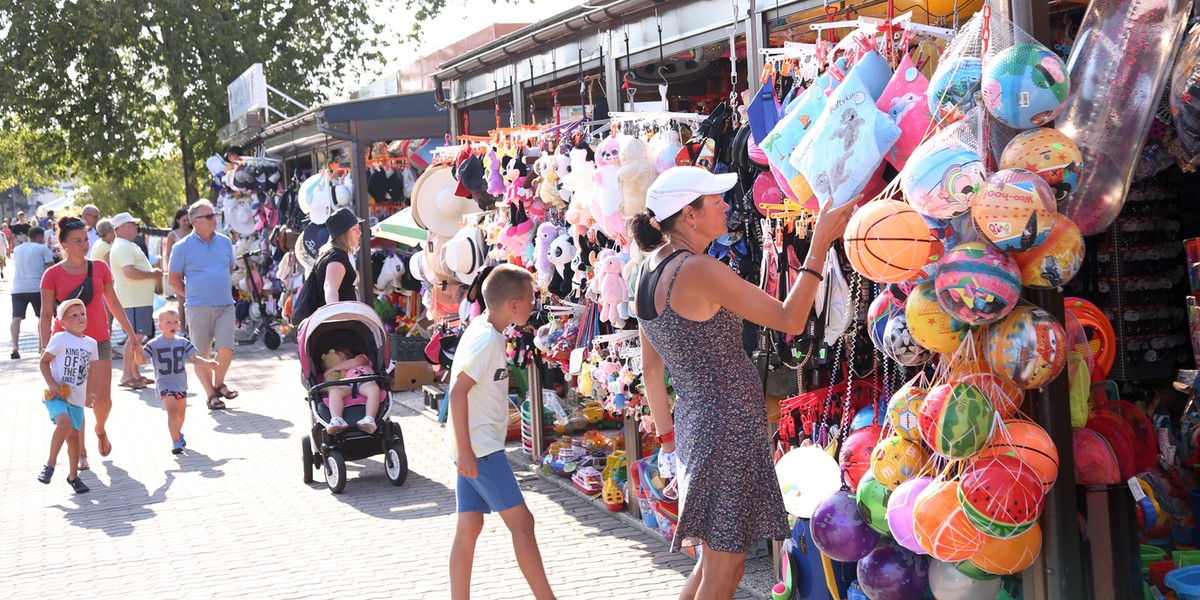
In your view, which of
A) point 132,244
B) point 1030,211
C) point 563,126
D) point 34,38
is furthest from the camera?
point 34,38

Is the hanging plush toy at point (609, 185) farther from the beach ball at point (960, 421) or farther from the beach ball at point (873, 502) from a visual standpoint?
the beach ball at point (960, 421)

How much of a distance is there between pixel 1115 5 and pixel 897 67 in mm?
775

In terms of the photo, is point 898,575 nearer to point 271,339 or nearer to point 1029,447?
point 1029,447

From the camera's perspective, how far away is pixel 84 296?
9.19m

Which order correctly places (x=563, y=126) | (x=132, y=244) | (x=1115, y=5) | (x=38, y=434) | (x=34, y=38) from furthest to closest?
(x=34, y=38), (x=132, y=244), (x=38, y=434), (x=563, y=126), (x=1115, y=5)

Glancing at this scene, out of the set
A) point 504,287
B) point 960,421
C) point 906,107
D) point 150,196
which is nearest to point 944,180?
point 906,107

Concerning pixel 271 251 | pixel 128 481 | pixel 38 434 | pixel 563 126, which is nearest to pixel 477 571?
pixel 563 126

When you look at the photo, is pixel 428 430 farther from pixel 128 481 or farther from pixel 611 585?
pixel 611 585

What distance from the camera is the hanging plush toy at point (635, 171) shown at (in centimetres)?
587

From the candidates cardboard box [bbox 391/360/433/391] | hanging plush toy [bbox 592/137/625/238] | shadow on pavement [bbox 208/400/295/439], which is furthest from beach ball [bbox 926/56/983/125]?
cardboard box [bbox 391/360/433/391]

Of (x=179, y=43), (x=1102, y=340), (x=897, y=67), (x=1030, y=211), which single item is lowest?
(x=1102, y=340)

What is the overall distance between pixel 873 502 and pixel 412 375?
8710 millimetres

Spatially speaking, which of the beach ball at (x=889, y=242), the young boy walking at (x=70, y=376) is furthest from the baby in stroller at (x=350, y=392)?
the beach ball at (x=889, y=242)

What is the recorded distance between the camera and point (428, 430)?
401 inches
